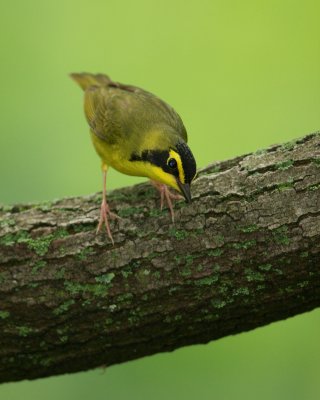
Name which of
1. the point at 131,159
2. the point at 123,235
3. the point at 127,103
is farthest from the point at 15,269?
the point at 127,103

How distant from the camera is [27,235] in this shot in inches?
170

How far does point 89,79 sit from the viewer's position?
20.5ft

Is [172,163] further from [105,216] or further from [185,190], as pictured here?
[105,216]

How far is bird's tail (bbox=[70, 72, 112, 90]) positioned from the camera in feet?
20.0

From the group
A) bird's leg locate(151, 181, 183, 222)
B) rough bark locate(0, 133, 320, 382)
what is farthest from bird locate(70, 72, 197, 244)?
rough bark locate(0, 133, 320, 382)

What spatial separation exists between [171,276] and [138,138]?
52.5 inches

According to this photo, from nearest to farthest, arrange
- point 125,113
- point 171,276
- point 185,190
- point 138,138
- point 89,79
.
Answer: point 171,276, point 185,190, point 138,138, point 125,113, point 89,79

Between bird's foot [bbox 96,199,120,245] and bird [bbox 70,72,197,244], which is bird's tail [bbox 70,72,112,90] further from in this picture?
bird's foot [bbox 96,199,120,245]

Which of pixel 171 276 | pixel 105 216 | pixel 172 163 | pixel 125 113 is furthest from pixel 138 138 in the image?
pixel 171 276

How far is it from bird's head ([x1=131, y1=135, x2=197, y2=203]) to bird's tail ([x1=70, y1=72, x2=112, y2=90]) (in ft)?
4.47

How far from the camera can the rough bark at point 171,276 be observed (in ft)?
13.2

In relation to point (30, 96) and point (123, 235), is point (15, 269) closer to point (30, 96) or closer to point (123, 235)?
point (123, 235)

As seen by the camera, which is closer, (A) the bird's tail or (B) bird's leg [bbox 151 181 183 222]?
(B) bird's leg [bbox 151 181 183 222]

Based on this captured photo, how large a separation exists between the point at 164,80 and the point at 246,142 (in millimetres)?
1173
